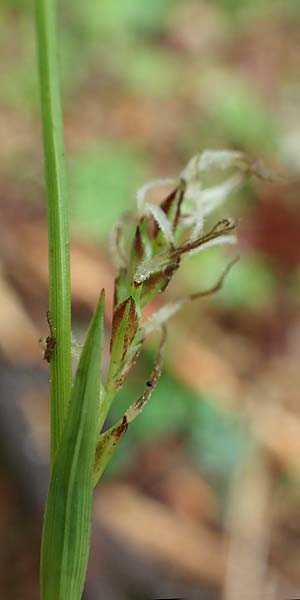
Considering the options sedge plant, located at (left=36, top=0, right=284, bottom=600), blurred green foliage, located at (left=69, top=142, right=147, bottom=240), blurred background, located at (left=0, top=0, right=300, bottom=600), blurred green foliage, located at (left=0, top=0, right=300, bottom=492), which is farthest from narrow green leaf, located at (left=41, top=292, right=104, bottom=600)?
blurred green foliage, located at (left=69, top=142, right=147, bottom=240)

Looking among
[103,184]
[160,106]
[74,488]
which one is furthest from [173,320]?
[74,488]

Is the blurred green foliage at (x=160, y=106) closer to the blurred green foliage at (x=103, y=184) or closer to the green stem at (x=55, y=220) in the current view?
the blurred green foliage at (x=103, y=184)

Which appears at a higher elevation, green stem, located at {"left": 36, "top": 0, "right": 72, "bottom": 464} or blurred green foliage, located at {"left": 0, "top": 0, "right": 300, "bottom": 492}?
blurred green foliage, located at {"left": 0, "top": 0, "right": 300, "bottom": 492}

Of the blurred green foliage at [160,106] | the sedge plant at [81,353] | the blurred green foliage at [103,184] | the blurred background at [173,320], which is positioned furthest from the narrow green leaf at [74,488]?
the blurred green foliage at [103,184]

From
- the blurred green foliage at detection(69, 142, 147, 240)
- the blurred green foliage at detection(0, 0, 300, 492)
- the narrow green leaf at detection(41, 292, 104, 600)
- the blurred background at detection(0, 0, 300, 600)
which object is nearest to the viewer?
the narrow green leaf at detection(41, 292, 104, 600)

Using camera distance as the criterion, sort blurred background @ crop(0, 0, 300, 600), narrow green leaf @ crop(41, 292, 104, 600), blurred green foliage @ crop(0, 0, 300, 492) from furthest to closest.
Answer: blurred green foliage @ crop(0, 0, 300, 492), blurred background @ crop(0, 0, 300, 600), narrow green leaf @ crop(41, 292, 104, 600)

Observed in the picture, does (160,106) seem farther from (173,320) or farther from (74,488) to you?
(74,488)

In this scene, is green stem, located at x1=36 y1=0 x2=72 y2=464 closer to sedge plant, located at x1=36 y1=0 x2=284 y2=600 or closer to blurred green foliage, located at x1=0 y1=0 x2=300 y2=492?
sedge plant, located at x1=36 y1=0 x2=284 y2=600

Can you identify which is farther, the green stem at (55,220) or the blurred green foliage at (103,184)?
the blurred green foliage at (103,184)

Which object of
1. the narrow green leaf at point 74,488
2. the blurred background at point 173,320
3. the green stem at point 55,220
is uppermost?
the blurred background at point 173,320
